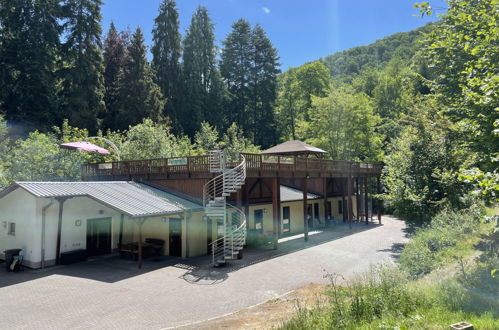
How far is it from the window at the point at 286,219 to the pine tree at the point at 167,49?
2854 cm

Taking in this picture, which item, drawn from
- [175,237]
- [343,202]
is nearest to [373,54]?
[343,202]

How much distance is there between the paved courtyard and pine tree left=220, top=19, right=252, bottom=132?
39396mm

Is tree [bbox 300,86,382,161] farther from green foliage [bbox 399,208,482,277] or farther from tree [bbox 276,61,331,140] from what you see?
green foliage [bbox 399,208,482,277]

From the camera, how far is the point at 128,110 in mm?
A: 39812

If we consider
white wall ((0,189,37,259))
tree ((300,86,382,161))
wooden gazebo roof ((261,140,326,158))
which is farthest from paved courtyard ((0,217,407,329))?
tree ((300,86,382,161))

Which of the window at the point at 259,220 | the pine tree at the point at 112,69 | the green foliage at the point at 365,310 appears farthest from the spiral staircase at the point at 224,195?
the pine tree at the point at 112,69

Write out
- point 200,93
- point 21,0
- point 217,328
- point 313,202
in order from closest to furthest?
1. point 217,328
2. point 313,202
3. point 21,0
4. point 200,93

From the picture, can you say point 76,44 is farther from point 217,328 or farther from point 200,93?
point 217,328

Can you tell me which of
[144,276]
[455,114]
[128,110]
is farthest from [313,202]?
[128,110]

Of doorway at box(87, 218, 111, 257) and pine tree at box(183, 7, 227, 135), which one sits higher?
pine tree at box(183, 7, 227, 135)

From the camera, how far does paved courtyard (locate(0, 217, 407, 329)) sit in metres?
9.41

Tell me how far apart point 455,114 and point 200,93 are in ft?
126

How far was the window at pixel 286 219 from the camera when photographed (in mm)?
24781

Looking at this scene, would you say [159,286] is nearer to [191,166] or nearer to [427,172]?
[191,166]
